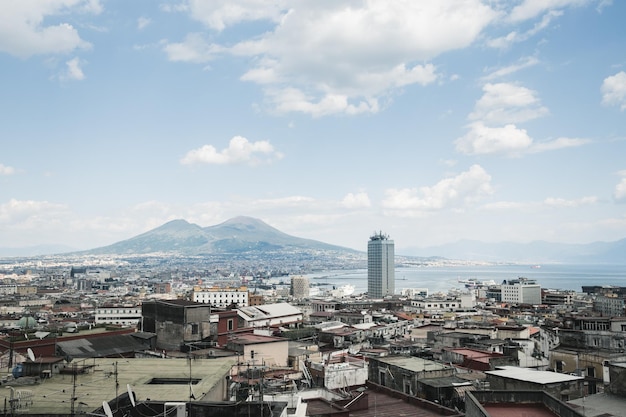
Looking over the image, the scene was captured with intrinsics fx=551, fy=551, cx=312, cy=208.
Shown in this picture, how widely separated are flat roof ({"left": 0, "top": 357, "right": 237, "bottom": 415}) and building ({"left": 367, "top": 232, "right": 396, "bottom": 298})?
14244 centimetres

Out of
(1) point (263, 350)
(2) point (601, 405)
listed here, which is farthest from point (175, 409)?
(1) point (263, 350)

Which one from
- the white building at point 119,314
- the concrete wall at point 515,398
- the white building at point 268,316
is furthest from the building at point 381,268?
the concrete wall at point 515,398

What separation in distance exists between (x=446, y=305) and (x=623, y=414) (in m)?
72.4

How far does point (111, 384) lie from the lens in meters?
12.0

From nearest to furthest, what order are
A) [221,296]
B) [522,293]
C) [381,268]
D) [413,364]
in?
[413,364] → [221,296] → [522,293] → [381,268]

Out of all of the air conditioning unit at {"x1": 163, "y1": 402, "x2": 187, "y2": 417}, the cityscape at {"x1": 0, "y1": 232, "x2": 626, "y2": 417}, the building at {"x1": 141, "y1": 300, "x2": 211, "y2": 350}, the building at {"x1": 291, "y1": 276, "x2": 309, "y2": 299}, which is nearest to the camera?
the air conditioning unit at {"x1": 163, "y1": 402, "x2": 187, "y2": 417}

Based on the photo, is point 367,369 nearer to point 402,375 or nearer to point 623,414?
point 402,375

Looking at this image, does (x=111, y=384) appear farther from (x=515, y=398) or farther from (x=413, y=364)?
(x=413, y=364)

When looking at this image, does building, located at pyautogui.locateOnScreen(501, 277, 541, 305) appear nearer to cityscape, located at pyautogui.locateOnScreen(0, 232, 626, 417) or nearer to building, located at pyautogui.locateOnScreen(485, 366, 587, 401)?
cityscape, located at pyautogui.locateOnScreen(0, 232, 626, 417)

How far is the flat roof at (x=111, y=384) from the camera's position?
10.2 m

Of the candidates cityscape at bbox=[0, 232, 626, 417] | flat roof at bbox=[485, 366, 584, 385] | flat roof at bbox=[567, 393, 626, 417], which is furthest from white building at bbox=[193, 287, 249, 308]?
flat roof at bbox=[567, 393, 626, 417]

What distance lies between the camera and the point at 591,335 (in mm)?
26469

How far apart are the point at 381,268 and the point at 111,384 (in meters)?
148

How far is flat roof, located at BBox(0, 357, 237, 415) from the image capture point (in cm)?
1025
